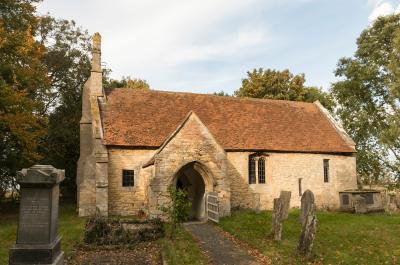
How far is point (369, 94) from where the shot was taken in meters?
34.4

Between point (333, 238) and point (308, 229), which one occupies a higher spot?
point (308, 229)

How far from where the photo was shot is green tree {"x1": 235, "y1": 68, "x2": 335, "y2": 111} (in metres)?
40.9

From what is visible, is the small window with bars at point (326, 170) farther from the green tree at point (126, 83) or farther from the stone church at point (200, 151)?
the green tree at point (126, 83)

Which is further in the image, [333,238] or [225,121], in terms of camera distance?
[225,121]

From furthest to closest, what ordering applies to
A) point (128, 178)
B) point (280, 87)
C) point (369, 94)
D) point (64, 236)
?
point (280, 87), point (369, 94), point (128, 178), point (64, 236)

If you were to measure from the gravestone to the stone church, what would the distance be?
30.1 feet

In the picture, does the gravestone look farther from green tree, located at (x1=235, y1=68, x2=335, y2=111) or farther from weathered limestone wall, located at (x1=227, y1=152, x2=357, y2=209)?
green tree, located at (x1=235, y1=68, x2=335, y2=111)

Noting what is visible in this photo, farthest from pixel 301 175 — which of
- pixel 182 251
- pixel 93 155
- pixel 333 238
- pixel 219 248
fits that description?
pixel 182 251

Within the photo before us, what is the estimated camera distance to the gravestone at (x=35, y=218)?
7770 mm

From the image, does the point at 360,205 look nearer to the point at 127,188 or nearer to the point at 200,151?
the point at 200,151

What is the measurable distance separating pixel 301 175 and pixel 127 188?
12513 mm

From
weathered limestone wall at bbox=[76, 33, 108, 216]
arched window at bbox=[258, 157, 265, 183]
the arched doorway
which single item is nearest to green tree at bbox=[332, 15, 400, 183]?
arched window at bbox=[258, 157, 265, 183]

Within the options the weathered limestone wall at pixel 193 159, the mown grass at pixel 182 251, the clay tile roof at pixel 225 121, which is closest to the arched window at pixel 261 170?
the clay tile roof at pixel 225 121

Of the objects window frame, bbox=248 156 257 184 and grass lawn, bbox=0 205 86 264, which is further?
window frame, bbox=248 156 257 184
